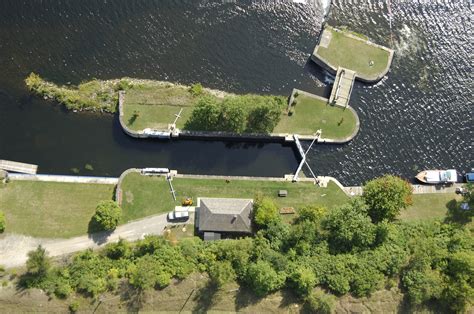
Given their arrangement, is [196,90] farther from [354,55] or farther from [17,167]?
[17,167]

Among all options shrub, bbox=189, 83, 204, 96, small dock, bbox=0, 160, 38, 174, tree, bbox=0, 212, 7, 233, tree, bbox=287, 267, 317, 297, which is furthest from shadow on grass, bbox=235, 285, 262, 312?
small dock, bbox=0, 160, 38, 174

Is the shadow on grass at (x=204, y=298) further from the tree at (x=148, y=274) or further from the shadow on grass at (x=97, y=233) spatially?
the shadow on grass at (x=97, y=233)

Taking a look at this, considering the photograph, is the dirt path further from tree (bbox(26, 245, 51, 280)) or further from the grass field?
the grass field

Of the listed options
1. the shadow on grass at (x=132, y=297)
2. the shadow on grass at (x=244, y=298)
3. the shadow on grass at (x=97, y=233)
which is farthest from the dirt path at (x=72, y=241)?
the shadow on grass at (x=244, y=298)

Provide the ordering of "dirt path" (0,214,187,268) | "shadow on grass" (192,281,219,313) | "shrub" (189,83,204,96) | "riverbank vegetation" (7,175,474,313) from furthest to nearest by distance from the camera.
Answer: "shrub" (189,83,204,96)
"dirt path" (0,214,187,268)
"shadow on grass" (192,281,219,313)
"riverbank vegetation" (7,175,474,313)

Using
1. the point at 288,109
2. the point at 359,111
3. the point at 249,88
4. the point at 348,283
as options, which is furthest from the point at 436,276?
the point at 249,88
